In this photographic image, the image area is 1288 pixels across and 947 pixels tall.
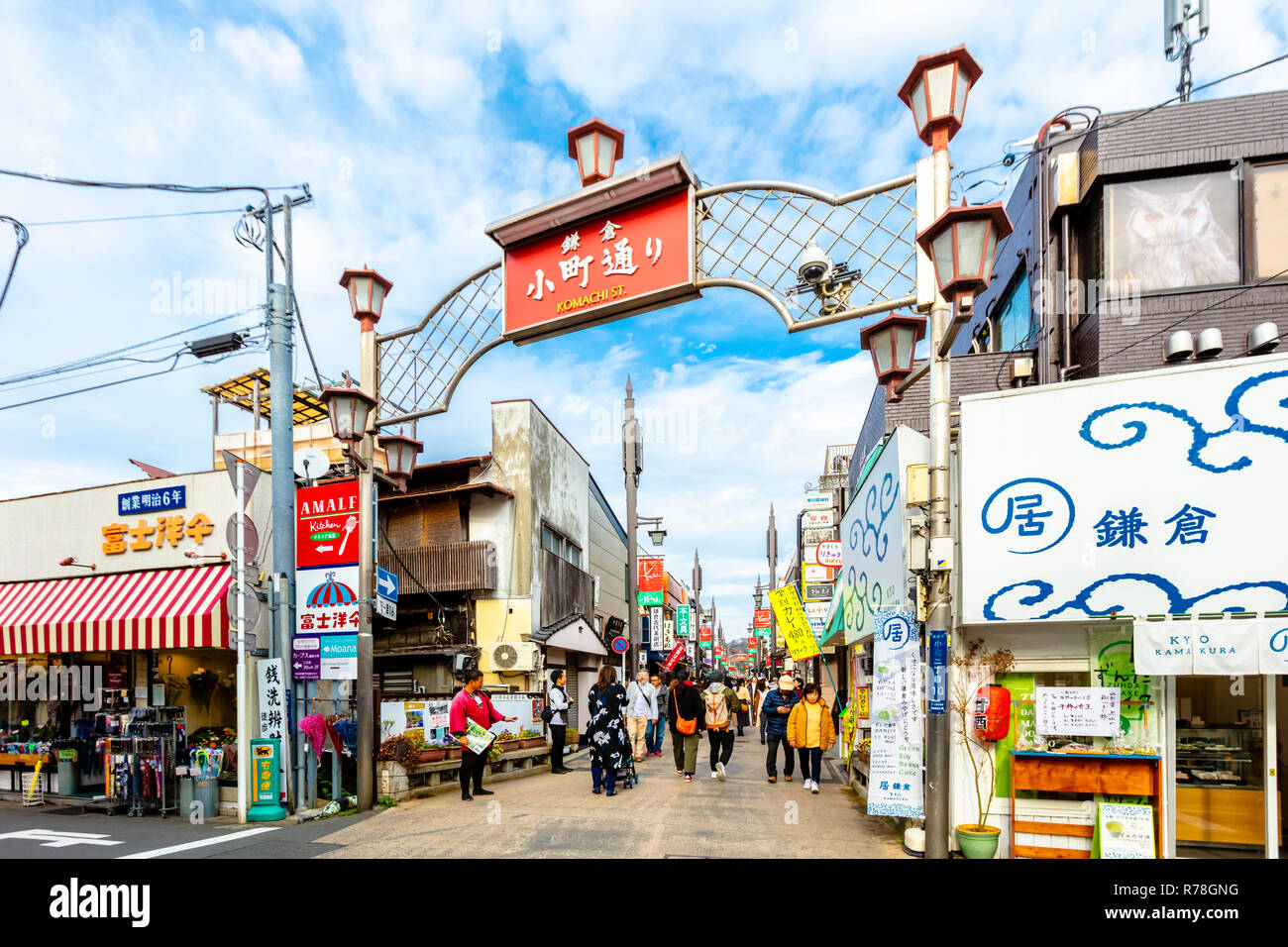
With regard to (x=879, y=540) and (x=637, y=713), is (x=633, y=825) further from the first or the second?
(x=637, y=713)

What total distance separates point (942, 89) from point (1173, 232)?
5.46 metres

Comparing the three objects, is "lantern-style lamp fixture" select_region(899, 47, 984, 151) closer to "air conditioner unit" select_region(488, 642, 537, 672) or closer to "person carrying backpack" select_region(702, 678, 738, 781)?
"person carrying backpack" select_region(702, 678, 738, 781)

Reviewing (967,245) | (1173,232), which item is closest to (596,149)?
(967,245)

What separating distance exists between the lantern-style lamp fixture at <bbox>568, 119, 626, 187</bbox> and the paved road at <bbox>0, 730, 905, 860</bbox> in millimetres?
7423

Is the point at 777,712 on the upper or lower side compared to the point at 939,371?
lower

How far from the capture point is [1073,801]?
25.8 ft

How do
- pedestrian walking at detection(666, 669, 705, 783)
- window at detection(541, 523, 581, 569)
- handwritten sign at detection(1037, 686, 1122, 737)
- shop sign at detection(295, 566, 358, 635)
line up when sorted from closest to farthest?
handwritten sign at detection(1037, 686, 1122, 737)
shop sign at detection(295, 566, 358, 635)
pedestrian walking at detection(666, 669, 705, 783)
window at detection(541, 523, 581, 569)

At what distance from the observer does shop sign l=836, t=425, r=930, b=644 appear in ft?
29.8

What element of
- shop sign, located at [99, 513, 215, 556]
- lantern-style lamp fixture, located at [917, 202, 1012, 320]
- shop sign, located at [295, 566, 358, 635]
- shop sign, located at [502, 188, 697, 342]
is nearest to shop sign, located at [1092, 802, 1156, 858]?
lantern-style lamp fixture, located at [917, 202, 1012, 320]

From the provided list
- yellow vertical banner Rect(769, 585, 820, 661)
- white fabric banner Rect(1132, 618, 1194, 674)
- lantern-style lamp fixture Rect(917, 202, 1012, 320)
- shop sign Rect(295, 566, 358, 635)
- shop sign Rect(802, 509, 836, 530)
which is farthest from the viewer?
shop sign Rect(802, 509, 836, 530)

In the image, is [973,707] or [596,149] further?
[596,149]

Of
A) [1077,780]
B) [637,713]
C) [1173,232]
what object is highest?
[1173,232]

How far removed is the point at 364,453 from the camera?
11484mm

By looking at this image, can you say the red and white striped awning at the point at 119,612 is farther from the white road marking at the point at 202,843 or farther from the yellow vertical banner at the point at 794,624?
the yellow vertical banner at the point at 794,624
